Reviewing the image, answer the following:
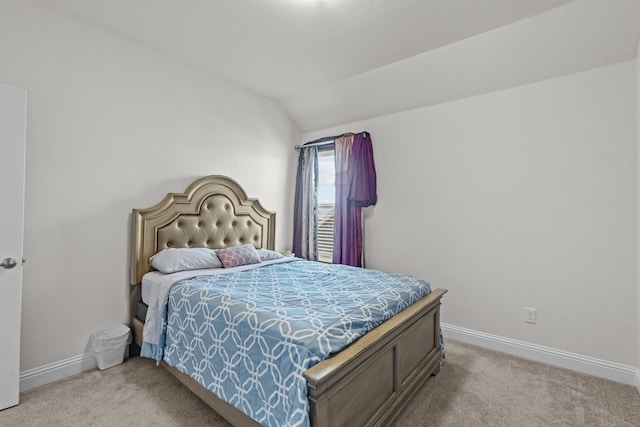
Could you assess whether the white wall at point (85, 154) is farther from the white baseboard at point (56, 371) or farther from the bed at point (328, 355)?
the bed at point (328, 355)

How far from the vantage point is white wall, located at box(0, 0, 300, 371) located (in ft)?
7.07

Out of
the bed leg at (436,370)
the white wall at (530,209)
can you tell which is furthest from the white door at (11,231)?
the white wall at (530,209)

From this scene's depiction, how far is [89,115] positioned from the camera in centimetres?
241

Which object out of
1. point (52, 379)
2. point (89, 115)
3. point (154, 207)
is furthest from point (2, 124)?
point (52, 379)

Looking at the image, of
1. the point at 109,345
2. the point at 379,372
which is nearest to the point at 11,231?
A: the point at 109,345

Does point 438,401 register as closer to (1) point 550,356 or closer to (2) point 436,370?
(2) point 436,370

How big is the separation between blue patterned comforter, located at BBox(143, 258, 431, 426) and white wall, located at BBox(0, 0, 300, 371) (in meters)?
0.78

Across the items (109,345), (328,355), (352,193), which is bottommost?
(109,345)

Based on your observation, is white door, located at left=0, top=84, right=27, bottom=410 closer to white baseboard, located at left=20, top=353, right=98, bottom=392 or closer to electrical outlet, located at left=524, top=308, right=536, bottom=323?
white baseboard, located at left=20, top=353, right=98, bottom=392

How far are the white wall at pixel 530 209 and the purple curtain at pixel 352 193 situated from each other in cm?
27

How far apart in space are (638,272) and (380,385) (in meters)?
2.09

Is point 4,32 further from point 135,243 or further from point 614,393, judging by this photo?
point 614,393

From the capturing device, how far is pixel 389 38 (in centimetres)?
252

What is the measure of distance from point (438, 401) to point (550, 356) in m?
1.26
